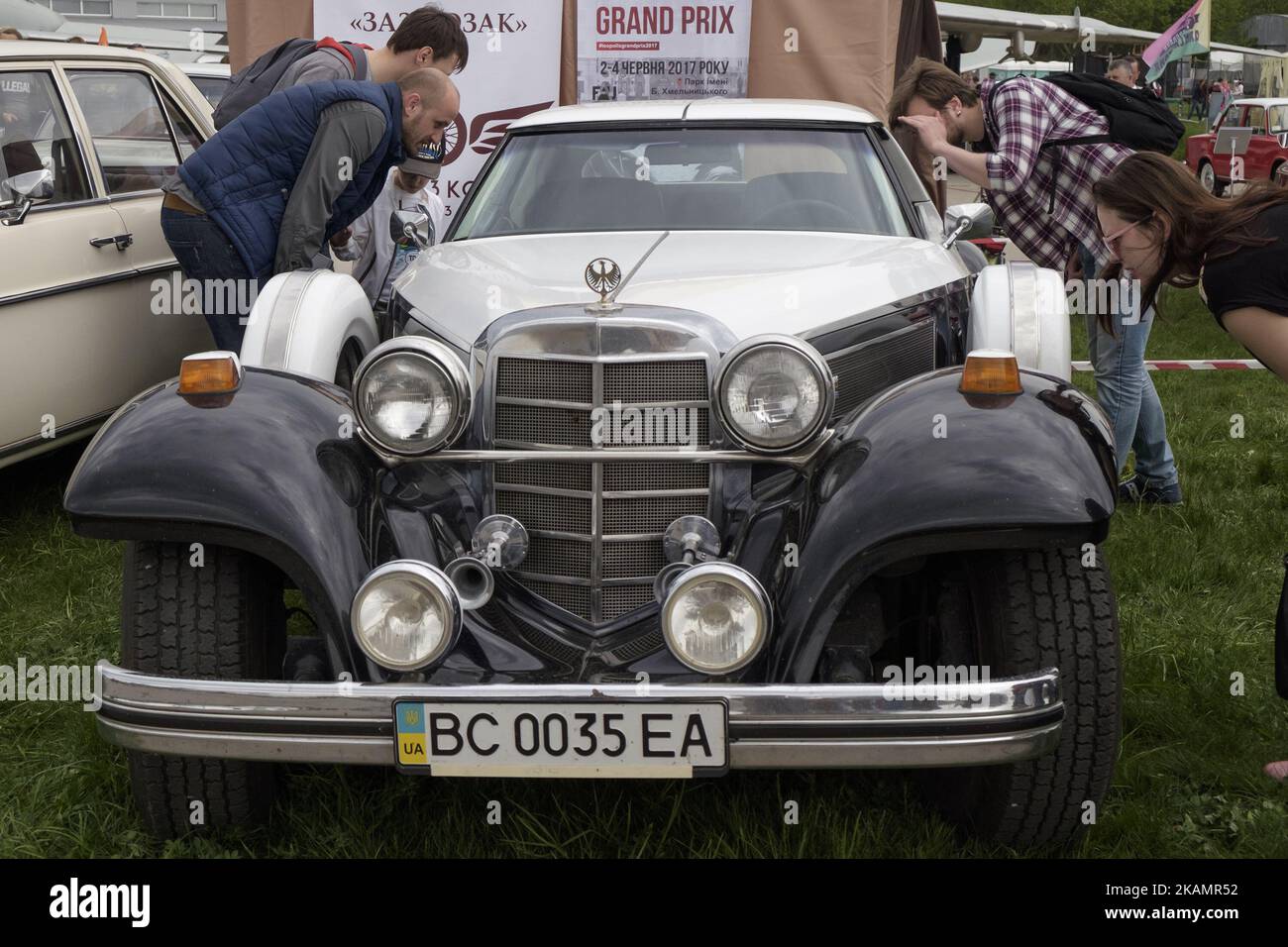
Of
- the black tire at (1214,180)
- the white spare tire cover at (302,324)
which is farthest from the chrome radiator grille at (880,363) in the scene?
the black tire at (1214,180)

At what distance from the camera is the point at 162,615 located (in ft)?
9.05

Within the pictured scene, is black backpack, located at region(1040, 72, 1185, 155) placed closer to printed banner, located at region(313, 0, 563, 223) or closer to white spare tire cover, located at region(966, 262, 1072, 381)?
white spare tire cover, located at region(966, 262, 1072, 381)

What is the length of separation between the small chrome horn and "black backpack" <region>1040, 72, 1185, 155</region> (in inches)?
128

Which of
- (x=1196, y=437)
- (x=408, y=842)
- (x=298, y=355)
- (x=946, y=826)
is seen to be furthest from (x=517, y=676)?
(x=1196, y=437)

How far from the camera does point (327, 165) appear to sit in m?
4.28

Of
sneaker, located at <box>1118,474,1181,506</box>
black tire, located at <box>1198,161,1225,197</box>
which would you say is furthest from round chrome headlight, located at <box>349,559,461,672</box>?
black tire, located at <box>1198,161,1225,197</box>

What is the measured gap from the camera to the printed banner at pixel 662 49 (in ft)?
24.7

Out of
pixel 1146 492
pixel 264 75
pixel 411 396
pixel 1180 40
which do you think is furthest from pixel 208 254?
pixel 1180 40

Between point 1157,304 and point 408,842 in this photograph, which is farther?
point 1157,304

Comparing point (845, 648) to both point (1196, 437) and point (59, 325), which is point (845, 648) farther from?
point (1196, 437)

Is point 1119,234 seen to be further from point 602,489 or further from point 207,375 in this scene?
point 207,375

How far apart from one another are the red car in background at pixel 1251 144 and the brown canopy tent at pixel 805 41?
11.3m
